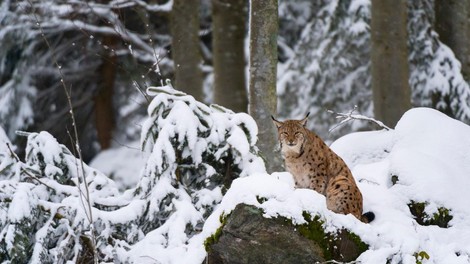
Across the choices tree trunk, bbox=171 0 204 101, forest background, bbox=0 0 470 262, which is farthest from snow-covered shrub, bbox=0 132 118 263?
tree trunk, bbox=171 0 204 101

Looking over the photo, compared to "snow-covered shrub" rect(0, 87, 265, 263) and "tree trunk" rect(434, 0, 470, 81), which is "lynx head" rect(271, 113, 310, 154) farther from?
"tree trunk" rect(434, 0, 470, 81)

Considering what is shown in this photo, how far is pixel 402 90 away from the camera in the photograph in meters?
11.0

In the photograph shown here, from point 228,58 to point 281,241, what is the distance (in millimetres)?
8041

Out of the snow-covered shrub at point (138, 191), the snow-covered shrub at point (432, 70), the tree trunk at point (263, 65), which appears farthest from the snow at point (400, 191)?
the snow-covered shrub at point (432, 70)

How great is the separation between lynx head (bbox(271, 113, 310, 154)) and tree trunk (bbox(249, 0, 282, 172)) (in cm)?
91

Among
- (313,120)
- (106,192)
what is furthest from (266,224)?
(313,120)

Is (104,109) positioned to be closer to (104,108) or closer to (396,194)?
(104,108)

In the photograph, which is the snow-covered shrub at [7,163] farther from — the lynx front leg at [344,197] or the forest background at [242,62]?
the lynx front leg at [344,197]

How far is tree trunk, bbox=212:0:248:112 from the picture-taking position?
13016mm

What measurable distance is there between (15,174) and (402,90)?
19.8 feet

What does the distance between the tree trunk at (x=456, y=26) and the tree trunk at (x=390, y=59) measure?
1249 mm

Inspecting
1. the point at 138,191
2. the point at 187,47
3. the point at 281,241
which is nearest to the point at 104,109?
the point at 187,47

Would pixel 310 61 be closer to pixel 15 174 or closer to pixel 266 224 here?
pixel 15 174

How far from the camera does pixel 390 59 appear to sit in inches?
435
